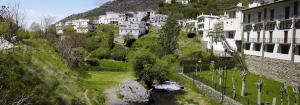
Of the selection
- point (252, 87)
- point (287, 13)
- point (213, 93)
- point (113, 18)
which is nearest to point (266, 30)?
point (287, 13)

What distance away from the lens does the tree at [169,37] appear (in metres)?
106

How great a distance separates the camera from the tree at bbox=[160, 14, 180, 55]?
106438mm

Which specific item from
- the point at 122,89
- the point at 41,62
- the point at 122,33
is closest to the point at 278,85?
the point at 122,89

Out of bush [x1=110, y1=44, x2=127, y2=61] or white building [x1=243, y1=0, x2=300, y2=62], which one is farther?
bush [x1=110, y1=44, x2=127, y2=61]

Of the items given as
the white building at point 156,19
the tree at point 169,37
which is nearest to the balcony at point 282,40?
the tree at point 169,37

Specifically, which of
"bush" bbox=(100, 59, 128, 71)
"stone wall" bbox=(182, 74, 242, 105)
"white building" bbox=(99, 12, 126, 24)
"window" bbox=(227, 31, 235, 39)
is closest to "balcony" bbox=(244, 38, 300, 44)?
"window" bbox=(227, 31, 235, 39)

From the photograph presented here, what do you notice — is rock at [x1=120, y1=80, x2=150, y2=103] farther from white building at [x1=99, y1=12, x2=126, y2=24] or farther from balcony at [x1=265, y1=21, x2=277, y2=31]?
white building at [x1=99, y1=12, x2=126, y2=24]

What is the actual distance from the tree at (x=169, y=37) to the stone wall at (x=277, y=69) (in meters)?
32.6

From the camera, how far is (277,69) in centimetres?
6425

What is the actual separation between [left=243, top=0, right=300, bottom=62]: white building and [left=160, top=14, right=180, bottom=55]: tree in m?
28.7

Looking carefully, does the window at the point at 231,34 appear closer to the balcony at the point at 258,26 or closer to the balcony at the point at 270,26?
the balcony at the point at 258,26

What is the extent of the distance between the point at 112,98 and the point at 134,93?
3.64 m

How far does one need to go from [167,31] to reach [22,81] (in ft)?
269

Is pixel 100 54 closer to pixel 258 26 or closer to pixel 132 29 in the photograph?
pixel 132 29
